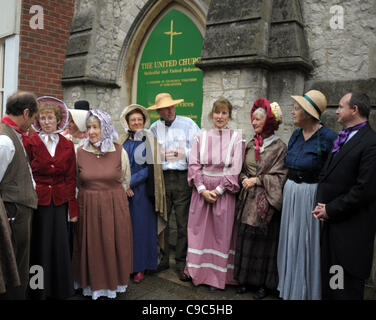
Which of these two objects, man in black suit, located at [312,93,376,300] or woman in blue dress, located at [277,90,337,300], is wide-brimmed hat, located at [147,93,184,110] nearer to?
woman in blue dress, located at [277,90,337,300]

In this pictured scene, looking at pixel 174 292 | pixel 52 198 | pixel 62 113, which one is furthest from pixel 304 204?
pixel 62 113

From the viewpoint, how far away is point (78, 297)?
352 cm

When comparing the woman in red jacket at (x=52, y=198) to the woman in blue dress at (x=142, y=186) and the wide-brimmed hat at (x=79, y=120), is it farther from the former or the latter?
the woman in blue dress at (x=142, y=186)

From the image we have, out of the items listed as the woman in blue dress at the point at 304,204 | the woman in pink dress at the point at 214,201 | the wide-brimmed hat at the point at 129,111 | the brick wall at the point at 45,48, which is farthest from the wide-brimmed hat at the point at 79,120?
the brick wall at the point at 45,48

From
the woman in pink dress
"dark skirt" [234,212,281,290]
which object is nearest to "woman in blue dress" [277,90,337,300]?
"dark skirt" [234,212,281,290]

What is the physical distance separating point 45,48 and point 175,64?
2.94m

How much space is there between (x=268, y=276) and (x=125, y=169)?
181cm

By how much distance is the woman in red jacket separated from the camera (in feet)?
10.3

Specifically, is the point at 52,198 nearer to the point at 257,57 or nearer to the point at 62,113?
the point at 62,113

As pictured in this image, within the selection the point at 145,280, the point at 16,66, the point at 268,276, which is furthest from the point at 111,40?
the point at 268,276

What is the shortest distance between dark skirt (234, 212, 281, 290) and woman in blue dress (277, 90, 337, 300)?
16cm

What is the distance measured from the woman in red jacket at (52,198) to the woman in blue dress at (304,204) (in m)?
2.03

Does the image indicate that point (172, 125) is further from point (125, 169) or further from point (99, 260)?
point (99, 260)

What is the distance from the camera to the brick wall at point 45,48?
689 centimetres
